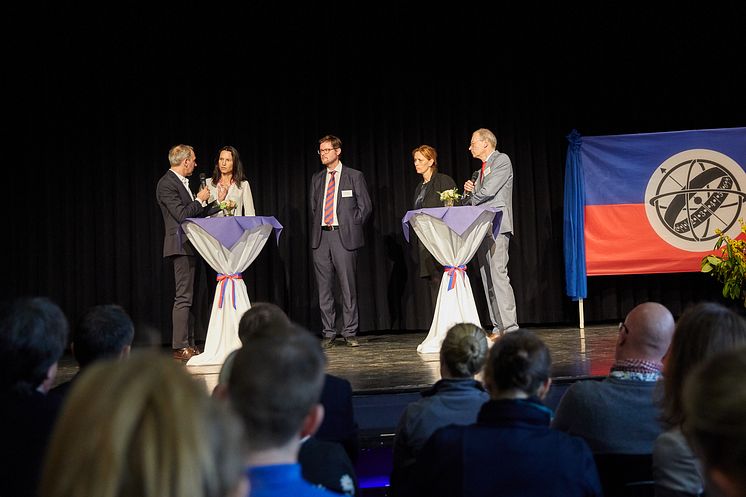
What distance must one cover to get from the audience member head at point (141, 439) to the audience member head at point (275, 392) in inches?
16.8

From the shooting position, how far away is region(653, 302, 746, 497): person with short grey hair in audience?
1.64 meters

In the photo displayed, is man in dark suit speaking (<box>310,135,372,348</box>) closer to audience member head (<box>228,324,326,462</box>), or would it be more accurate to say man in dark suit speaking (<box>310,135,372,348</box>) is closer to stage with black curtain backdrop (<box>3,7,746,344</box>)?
stage with black curtain backdrop (<box>3,7,746,344</box>)

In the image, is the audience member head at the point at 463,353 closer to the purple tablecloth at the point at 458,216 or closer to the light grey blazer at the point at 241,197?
the purple tablecloth at the point at 458,216

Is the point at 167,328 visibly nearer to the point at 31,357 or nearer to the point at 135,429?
the point at 31,357

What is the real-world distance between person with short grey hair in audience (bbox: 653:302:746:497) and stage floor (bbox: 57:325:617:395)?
2.28 metres

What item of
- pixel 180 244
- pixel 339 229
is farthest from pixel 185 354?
pixel 339 229

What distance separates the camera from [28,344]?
190 cm

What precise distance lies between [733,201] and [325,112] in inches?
155

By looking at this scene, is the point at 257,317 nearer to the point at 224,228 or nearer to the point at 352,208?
the point at 224,228

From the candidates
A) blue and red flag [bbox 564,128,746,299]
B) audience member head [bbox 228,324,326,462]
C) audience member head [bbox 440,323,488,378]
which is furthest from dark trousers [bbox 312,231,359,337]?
audience member head [bbox 228,324,326,462]

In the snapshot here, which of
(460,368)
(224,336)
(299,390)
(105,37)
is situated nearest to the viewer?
(299,390)

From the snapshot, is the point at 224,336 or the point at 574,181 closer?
the point at 224,336

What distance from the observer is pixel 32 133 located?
752 centimetres

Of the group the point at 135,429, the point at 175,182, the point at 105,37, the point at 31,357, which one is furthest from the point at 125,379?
the point at 105,37
